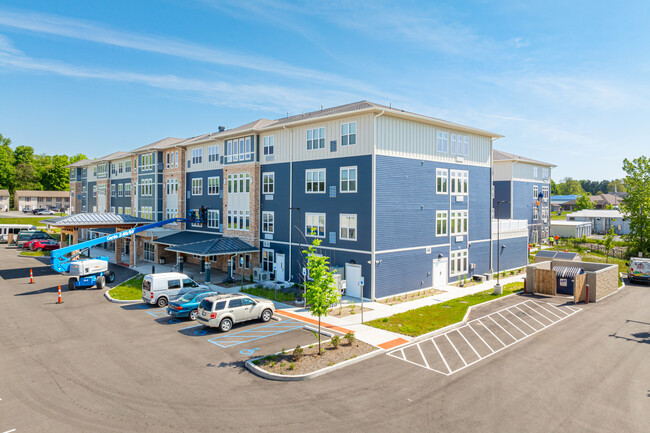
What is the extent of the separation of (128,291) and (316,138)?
18.4 metres

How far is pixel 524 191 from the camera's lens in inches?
2295

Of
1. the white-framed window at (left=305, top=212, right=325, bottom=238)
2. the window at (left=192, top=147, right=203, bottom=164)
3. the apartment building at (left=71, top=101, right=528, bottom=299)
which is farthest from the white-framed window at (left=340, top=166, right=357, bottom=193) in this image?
the window at (left=192, top=147, right=203, bottom=164)

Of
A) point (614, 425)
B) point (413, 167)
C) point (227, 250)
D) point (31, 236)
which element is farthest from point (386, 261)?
point (31, 236)

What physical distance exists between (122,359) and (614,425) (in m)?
17.4

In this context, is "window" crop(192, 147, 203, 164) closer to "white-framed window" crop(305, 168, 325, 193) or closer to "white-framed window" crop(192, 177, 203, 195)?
"white-framed window" crop(192, 177, 203, 195)

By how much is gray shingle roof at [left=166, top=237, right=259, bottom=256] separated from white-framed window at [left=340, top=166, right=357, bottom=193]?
1103cm

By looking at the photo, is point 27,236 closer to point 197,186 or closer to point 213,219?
point 197,186

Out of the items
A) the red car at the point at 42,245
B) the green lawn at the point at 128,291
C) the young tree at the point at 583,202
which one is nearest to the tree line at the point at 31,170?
the red car at the point at 42,245

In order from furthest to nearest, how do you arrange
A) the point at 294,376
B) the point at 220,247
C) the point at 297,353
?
the point at 220,247, the point at 297,353, the point at 294,376

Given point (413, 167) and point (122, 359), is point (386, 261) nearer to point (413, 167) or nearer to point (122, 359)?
point (413, 167)

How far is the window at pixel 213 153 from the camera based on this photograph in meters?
41.4

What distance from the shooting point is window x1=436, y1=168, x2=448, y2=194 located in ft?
107

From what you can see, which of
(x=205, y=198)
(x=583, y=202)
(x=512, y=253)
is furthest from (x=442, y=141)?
(x=583, y=202)

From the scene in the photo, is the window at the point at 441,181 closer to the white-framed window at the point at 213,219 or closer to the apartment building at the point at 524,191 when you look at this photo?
the white-framed window at the point at 213,219
